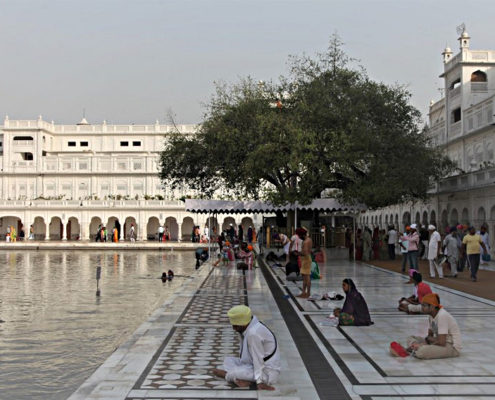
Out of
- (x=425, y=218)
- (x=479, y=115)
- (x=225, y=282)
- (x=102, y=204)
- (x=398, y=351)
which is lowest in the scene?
(x=225, y=282)

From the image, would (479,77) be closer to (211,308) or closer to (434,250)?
(434,250)

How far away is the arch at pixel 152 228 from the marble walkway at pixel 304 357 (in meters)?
50.4

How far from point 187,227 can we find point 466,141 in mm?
33887

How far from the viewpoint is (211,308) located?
38.7 ft

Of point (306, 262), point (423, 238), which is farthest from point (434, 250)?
point (423, 238)

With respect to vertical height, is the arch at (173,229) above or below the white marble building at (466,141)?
below

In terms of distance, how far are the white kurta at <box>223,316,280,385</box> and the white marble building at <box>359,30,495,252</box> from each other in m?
24.0

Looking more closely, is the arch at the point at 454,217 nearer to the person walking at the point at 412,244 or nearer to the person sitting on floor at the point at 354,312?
the person walking at the point at 412,244

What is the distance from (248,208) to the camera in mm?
26234

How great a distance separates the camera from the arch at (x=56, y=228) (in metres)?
63.9

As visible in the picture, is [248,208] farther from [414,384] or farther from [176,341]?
[414,384]

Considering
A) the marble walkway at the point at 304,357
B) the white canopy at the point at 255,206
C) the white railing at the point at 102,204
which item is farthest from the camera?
the white railing at the point at 102,204

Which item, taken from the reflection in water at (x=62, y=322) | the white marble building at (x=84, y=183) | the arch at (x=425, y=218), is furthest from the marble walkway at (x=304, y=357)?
the white marble building at (x=84, y=183)

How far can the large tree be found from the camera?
2362 cm
